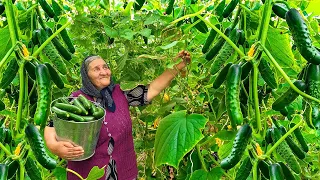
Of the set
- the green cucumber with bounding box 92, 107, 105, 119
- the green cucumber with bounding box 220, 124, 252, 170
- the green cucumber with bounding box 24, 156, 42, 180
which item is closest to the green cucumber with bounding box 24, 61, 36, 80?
the green cucumber with bounding box 24, 156, 42, 180

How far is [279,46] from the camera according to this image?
1791 mm

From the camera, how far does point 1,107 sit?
151cm

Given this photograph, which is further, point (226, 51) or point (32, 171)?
point (226, 51)

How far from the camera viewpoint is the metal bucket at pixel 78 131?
1884 mm

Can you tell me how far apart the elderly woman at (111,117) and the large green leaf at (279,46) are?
572mm

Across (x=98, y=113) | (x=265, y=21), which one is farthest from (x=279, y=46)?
(x=98, y=113)

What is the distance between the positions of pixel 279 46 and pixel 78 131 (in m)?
0.87

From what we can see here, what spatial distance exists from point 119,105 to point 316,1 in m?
1.17

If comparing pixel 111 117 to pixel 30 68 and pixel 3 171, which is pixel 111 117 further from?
pixel 3 171

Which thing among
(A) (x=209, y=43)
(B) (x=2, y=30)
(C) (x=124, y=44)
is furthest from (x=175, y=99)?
(B) (x=2, y=30)

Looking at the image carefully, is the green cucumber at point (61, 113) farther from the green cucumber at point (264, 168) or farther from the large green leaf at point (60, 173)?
the green cucumber at point (264, 168)

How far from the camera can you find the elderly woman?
7.64 feet

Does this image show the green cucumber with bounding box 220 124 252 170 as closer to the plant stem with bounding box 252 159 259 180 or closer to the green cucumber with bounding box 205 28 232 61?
the plant stem with bounding box 252 159 259 180

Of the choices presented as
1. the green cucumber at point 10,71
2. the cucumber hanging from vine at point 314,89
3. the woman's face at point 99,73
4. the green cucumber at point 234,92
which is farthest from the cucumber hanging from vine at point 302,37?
the woman's face at point 99,73
